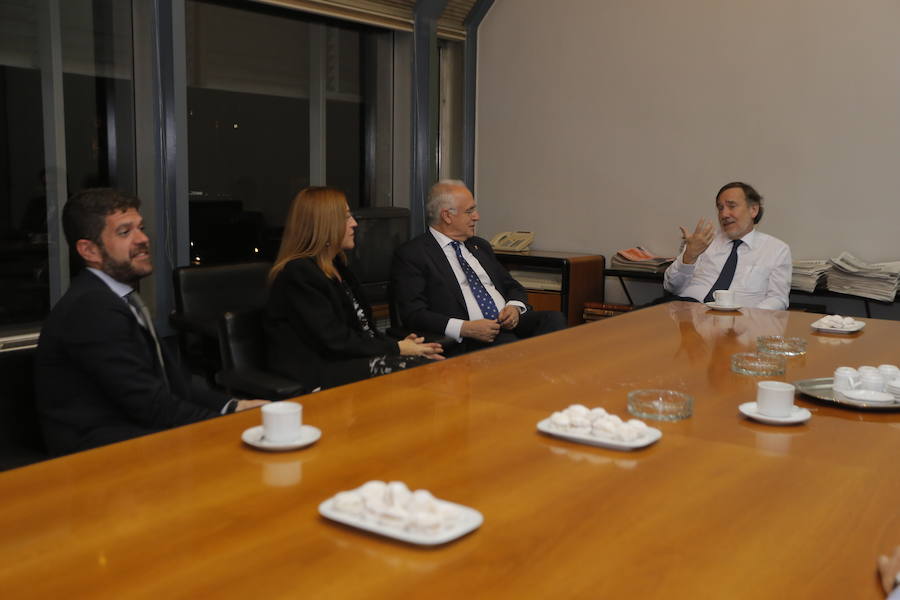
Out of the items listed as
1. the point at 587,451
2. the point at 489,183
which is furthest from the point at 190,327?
the point at 489,183

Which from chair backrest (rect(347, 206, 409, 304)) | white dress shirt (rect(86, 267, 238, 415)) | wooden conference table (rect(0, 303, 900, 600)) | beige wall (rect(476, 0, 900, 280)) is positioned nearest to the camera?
wooden conference table (rect(0, 303, 900, 600))

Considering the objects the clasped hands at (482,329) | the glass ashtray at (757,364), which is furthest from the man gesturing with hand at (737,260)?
the glass ashtray at (757,364)

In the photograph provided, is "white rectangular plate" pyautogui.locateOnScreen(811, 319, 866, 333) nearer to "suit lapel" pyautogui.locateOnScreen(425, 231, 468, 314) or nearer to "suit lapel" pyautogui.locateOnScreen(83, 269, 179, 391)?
"suit lapel" pyautogui.locateOnScreen(425, 231, 468, 314)

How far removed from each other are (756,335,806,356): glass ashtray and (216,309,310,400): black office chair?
1461mm

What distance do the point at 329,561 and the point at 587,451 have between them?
68 cm

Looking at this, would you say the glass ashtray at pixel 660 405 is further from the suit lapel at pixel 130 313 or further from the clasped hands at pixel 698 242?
the clasped hands at pixel 698 242

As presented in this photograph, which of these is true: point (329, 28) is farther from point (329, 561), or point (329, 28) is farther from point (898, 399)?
point (329, 561)

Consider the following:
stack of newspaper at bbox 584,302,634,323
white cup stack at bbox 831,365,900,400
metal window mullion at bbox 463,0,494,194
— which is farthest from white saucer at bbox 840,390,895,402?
metal window mullion at bbox 463,0,494,194

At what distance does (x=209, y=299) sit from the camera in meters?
3.56

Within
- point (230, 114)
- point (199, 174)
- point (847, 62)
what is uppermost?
point (847, 62)

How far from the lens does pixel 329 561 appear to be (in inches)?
47.1

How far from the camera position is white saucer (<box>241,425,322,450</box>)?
167cm

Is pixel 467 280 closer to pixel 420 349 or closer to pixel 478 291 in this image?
pixel 478 291

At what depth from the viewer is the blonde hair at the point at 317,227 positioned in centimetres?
344
